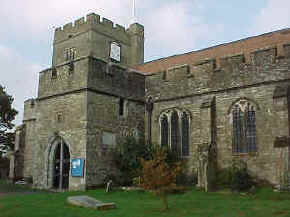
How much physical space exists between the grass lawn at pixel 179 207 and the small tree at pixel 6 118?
18.0 m

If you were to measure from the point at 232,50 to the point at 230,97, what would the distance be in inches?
212

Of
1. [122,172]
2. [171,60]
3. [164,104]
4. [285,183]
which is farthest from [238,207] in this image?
[171,60]

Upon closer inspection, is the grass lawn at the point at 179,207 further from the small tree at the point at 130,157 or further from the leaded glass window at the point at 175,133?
the leaded glass window at the point at 175,133

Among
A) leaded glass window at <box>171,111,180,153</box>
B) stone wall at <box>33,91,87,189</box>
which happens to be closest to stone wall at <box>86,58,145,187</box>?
stone wall at <box>33,91,87,189</box>

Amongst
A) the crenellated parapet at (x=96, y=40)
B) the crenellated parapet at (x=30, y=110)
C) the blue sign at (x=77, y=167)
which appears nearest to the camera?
the blue sign at (x=77, y=167)

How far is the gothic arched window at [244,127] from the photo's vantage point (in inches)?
746

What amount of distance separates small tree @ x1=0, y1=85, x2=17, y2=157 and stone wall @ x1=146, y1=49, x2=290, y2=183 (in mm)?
15165

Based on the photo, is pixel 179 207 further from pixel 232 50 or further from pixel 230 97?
pixel 232 50

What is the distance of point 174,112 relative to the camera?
2206cm

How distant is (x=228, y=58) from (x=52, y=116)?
10610 millimetres

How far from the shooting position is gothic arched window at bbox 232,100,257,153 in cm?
1895

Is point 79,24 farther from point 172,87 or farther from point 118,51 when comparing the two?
point 172,87

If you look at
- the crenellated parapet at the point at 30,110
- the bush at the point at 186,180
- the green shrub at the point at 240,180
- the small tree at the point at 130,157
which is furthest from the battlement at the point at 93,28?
the green shrub at the point at 240,180

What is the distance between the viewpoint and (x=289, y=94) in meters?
17.5
